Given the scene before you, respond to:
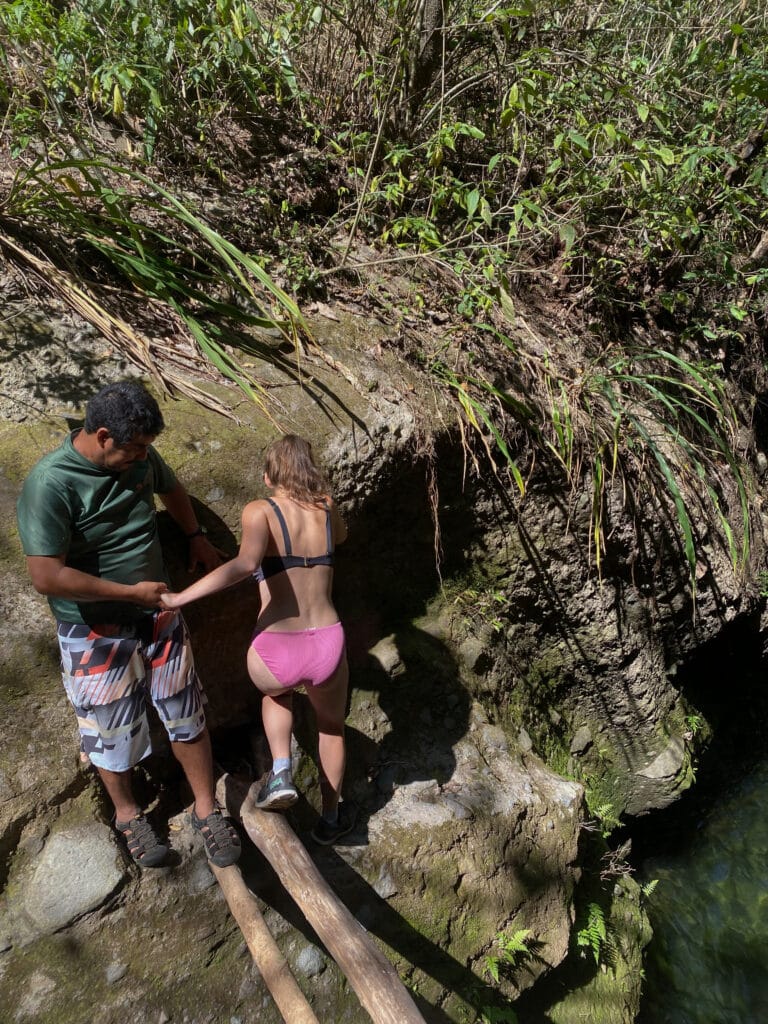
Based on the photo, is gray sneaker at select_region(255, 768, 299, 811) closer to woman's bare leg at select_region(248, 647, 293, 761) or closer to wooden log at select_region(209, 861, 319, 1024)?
woman's bare leg at select_region(248, 647, 293, 761)

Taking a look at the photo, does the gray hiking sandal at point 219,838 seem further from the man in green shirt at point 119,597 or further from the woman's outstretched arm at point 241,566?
the woman's outstretched arm at point 241,566

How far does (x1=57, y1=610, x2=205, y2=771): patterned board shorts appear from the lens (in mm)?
2256

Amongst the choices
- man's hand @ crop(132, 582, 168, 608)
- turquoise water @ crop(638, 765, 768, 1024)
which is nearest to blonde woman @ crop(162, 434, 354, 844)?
man's hand @ crop(132, 582, 168, 608)

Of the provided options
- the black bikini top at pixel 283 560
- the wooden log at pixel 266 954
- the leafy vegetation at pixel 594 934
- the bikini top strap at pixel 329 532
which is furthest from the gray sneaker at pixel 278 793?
the leafy vegetation at pixel 594 934

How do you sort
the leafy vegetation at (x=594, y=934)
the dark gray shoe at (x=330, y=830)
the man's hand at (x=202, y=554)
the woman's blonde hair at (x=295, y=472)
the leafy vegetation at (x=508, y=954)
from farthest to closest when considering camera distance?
the leafy vegetation at (x=594, y=934) < the leafy vegetation at (x=508, y=954) < the dark gray shoe at (x=330, y=830) < the man's hand at (x=202, y=554) < the woman's blonde hair at (x=295, y=472)

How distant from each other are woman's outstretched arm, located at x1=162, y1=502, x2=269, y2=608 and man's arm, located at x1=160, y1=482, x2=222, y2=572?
365 mm

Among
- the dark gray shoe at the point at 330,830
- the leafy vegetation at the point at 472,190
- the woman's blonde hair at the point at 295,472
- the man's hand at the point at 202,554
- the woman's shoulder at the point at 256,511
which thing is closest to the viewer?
the woman's shoulder at the point at 256,511

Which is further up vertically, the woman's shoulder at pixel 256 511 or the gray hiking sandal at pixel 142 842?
the woman's shoulder at pixel 256 511

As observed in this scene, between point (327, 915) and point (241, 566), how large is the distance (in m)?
1.22

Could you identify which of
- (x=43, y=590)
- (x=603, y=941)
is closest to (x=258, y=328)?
(x=43, y=590)

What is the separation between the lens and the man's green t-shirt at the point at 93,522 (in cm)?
206

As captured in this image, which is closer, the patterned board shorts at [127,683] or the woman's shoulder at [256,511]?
the patterned board shorts at [127,683]

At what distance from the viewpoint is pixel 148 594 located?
227 cm

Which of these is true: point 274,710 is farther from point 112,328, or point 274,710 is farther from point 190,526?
point 112,328
